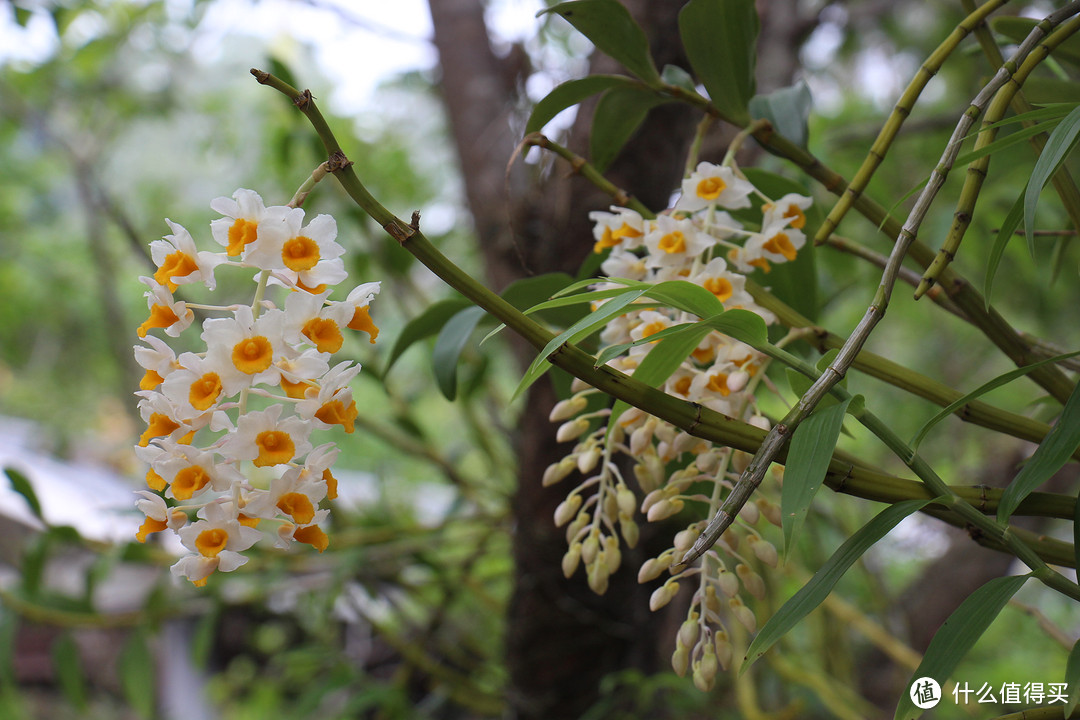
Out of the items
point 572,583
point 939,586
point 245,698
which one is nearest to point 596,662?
point 572,583

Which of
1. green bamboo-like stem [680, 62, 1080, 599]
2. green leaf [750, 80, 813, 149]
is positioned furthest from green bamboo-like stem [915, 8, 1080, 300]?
green leaf [750, 80, 813, 149]

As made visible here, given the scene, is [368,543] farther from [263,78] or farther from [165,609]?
[263,78]

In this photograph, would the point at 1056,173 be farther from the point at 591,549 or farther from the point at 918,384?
the point at 591,549

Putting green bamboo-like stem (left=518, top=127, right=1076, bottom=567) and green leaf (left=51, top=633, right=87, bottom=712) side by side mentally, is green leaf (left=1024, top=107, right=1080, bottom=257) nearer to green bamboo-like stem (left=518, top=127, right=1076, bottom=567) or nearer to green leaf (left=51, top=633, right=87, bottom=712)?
green bamboo-like stem (left=518, top=127, right=1076, bottom=567)

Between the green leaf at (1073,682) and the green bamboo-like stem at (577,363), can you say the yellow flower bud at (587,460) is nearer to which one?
the green bamboo-like stem at (577,363)
